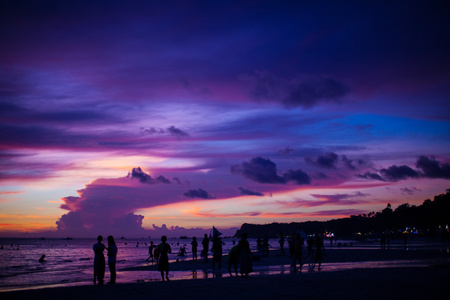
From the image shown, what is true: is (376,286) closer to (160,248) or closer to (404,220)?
(160,248)

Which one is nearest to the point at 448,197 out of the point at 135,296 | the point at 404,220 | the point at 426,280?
the point at 404,220

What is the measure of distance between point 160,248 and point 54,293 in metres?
5.26

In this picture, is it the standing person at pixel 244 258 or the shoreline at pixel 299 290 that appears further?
the standing person at pixel 244 258

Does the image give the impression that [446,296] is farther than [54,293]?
No

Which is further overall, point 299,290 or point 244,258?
point 244,258

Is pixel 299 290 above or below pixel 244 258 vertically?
below

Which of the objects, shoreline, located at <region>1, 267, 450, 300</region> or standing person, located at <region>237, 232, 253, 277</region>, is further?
standing person, located at <region>237, 232, 253, 277</region>

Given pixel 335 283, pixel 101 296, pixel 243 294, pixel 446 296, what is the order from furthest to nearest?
pixel 335 283 → pixel 101 296 → pixel 243 294 → pixel 446 296

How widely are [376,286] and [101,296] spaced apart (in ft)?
33.2

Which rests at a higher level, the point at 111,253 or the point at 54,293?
the point at 111,253

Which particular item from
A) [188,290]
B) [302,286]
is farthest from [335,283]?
[188,290]

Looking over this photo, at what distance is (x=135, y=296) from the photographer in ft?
43.0

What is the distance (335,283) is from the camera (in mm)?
14703

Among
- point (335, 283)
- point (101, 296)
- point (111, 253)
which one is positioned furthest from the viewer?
point (111, 253)
